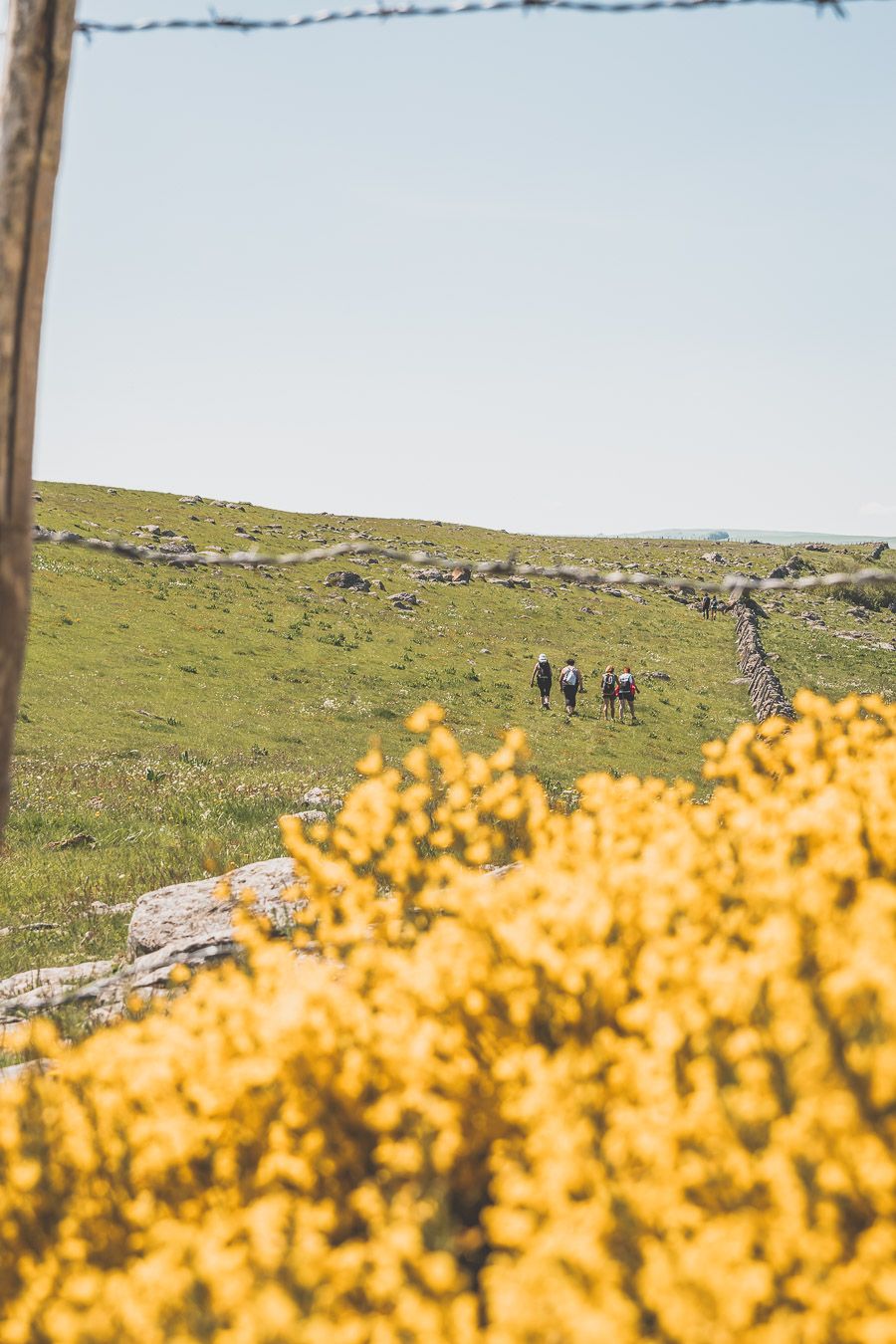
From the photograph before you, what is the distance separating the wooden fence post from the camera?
432 cm

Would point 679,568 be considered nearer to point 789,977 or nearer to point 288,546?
point 288,546

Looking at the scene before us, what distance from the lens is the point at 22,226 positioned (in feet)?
14.3

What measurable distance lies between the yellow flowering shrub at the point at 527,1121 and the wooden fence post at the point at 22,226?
198 centimetres

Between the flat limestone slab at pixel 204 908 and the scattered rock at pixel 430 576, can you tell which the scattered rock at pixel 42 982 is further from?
the scattered rock at pixel 430 576

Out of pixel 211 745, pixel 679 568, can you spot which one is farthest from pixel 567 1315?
pixel 679 568

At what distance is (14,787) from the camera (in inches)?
711

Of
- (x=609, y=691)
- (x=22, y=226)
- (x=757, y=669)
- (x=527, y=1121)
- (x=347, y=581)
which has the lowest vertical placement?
(x=609, y=691)

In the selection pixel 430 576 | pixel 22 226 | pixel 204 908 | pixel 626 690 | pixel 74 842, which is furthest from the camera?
pixel 430 576

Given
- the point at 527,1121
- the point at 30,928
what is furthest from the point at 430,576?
the point at 527,1121

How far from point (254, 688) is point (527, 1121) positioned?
30989 millimetres

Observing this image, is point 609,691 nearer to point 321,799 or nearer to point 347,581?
point 321,799

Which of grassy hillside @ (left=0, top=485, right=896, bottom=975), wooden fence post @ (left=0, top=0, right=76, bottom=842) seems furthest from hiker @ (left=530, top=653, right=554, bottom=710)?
wooden fence post @ (left=0, top=0, right=76, bottom=842)

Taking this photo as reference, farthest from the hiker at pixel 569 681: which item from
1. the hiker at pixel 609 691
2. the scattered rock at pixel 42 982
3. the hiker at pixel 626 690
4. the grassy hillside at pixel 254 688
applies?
the scattered rock at pixel 42 982

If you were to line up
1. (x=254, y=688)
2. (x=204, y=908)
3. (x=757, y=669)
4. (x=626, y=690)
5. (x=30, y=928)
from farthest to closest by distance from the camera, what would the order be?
1. (x=757, y=669)
2. (x=626, y=690)
3. (x=254, y=688)
4. (x=30, y=928)
5. (x=204, y=908)
